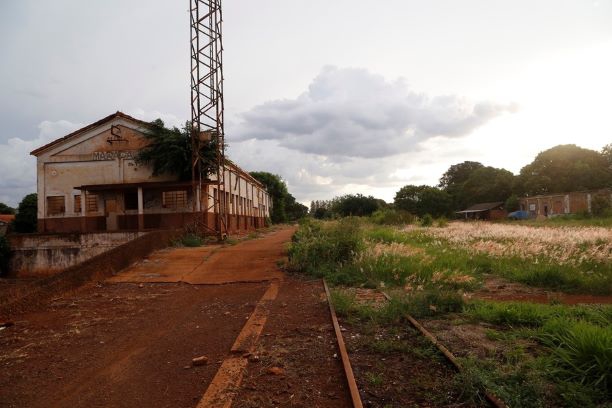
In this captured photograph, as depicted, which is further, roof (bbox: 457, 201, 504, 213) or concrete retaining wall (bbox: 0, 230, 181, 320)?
roof (bbox: 457, 201, 504, 213)

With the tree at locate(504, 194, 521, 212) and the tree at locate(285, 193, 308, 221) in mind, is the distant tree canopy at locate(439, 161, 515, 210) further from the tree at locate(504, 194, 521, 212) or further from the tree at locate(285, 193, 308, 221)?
the tree at locate(285, 193, 308, 221)

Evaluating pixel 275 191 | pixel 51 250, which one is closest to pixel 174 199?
pixel 51 250

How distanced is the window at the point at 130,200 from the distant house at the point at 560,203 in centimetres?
4139

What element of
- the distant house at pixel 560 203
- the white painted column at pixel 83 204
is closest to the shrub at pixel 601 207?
the distant house at pixel 560 203

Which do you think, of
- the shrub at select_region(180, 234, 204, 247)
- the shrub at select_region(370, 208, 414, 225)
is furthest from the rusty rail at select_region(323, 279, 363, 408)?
the shrub at select_region(370, 208, 414, 225)

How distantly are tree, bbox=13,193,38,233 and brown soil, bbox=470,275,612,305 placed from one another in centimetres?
4728

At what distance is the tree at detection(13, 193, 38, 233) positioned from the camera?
45875mm

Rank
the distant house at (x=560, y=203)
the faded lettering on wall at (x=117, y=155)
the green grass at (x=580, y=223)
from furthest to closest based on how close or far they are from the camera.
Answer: the distant house at (x=560, y=203), the faded lettering on wall at (x=117, y=155), the green grass at (x=580, y=223)

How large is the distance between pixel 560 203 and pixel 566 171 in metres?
13.2

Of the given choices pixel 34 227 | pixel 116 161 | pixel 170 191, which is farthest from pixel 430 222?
pixel 34 227

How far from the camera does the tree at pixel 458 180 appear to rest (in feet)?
270

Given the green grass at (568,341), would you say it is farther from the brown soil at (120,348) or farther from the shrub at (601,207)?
the shrub at (601,207)

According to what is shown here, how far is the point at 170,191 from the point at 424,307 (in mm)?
20968

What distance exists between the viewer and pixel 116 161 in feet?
87.1
